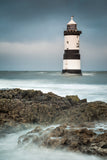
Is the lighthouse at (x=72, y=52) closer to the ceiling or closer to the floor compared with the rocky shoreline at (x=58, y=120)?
closer to the ceiling

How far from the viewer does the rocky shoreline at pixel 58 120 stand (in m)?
2.77

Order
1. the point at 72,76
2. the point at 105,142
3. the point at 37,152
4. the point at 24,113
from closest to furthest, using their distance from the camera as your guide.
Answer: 1. the point at 105,142
2. the point at 37,152
3. the point at 24,113
4. the point at 72,76

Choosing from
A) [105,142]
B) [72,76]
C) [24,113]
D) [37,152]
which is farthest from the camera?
[72,76]

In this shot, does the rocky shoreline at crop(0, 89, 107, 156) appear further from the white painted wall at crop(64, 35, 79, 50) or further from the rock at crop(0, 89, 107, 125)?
the white painted wall at crop(64, 35, 79, 50)

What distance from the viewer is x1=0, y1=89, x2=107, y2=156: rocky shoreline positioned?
277cm

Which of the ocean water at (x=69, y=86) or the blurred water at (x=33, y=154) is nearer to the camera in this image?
the blurred water at (x=33, y=154)

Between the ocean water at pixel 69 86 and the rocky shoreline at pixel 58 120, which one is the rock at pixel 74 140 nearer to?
the rocky shoreline at pixel 58 120

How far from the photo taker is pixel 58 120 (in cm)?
384

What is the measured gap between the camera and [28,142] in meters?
3.04

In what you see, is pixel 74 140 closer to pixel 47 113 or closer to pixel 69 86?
pixel 47 113

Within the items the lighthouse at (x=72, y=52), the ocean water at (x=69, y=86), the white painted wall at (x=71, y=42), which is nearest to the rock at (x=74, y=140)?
the ocean water at (x=69, y=86)

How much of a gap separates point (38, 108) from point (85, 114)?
79 centimetres

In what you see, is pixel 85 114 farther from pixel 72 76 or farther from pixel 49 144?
pixel 72 76

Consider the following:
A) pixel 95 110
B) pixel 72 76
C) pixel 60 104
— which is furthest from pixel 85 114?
pixel 72 76
